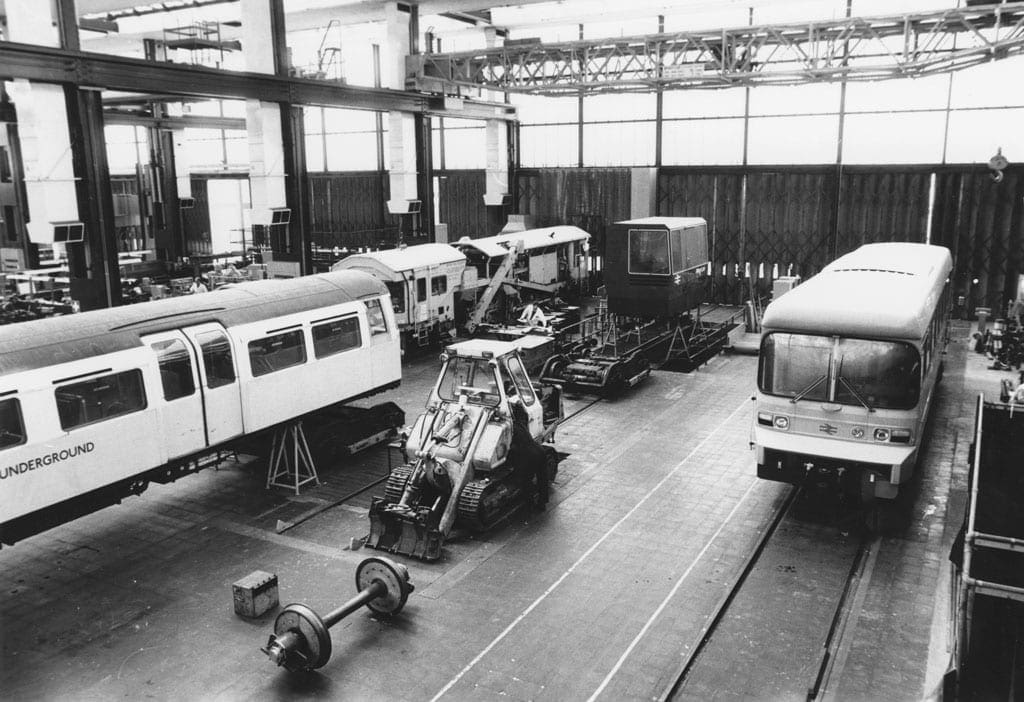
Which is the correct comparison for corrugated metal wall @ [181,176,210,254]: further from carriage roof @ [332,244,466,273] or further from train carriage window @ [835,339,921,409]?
train carriage window @ [835,339,921,409]

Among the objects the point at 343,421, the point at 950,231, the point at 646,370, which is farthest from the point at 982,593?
the point at 950,231

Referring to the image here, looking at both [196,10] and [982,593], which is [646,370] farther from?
[196,10]

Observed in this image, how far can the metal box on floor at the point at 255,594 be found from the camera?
9.11 m

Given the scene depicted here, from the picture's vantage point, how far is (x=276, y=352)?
13.0m

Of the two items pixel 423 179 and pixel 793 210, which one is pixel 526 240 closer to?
pixel 423 179

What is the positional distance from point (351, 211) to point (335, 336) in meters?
25.9

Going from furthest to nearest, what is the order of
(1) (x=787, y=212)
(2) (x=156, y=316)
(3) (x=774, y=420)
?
(1) (x=787, y=212) → (2) (x=156, y=316) → (3) (x=774, y=420)

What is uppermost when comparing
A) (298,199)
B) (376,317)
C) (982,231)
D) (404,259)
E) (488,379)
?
(298,199)

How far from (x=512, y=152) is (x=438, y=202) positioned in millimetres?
4523

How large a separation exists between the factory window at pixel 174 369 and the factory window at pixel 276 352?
1.09 m

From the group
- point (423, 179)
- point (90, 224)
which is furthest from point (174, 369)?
point (423, 179)

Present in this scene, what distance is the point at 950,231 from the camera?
2652 cm

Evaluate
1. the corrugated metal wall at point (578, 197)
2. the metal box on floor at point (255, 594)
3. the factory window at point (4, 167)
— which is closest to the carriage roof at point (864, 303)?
the metal box on floor at point (255, 594)

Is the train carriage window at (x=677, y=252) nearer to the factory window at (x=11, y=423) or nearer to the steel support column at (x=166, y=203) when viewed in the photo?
the factory window at (x=11, y=423)
